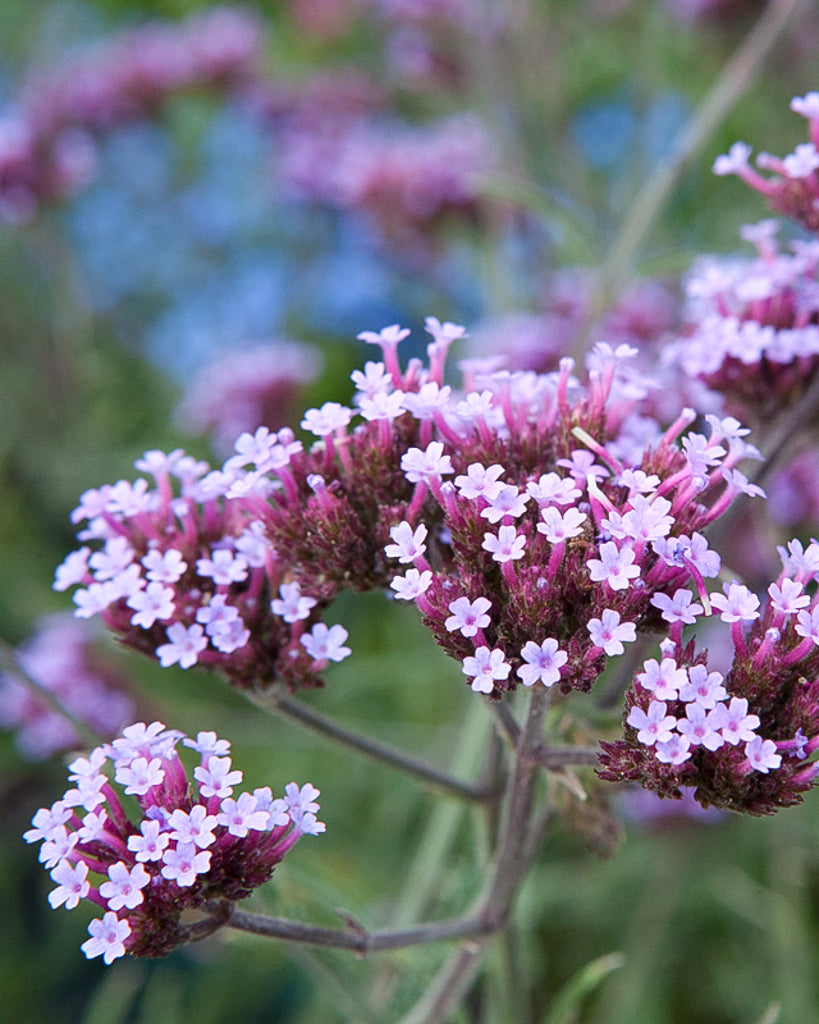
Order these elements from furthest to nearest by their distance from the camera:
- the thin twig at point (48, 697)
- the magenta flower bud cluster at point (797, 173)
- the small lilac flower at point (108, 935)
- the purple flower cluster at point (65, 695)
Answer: the purple flower cluster at point (65, 695)
the magenta flower bud cluster at point (797, 173)
the thin twig at point (48, 697)
the small lilac flower at point (108, 935)

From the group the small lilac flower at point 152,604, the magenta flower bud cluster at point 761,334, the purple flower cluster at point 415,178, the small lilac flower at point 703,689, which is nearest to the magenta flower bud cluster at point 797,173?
the magenta flower bud cluster at point 761,334

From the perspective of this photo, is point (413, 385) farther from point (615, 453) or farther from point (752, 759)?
point (752, 759)

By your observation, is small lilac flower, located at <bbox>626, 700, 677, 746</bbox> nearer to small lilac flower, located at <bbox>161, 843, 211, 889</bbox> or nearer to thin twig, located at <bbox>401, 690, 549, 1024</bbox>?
thin twig, located at <bbox>401, 690, 549, 1024</bbox>

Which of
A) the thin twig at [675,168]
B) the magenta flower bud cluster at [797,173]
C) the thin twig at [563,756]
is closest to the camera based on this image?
the thin twig at [563,756]

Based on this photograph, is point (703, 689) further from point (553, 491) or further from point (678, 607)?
point (553, 491)

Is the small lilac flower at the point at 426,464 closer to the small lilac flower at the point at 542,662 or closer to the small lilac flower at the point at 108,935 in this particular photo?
the small lilac flower at the point at 542,662

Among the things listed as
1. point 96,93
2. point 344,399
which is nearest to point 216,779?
point 344,399

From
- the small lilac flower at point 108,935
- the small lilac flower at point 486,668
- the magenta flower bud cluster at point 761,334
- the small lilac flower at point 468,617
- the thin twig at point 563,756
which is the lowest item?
the small lilac flower at point 108,935
